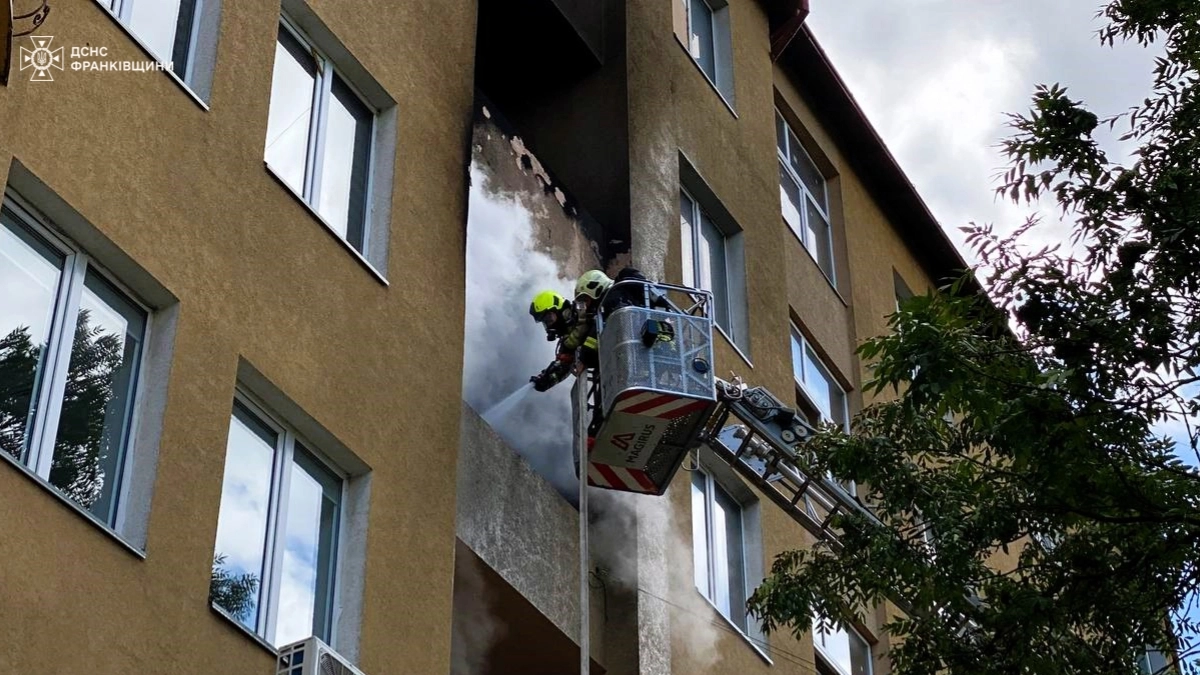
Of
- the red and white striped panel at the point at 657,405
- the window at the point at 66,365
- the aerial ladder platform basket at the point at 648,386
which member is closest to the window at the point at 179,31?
the window at the point at 66,365

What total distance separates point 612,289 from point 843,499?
2.75 m

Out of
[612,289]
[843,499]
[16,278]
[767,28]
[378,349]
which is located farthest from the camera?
[767,28]

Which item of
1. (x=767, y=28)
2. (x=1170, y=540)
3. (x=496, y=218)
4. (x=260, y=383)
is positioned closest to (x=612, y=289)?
(x=496, y=218)

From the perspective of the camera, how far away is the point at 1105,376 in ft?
32.8

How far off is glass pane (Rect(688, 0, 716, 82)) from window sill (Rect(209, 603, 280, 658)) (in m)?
11.9

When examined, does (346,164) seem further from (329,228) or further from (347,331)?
(347,331)

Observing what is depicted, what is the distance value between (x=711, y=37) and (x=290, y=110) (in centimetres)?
989

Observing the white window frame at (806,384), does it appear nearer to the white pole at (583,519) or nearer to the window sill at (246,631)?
the white pole at (583,519)

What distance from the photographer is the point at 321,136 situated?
12164 mm

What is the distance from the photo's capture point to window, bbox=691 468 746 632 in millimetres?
15898

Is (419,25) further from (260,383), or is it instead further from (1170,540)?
(1170,540)

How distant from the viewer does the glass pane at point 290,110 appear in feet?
38.0

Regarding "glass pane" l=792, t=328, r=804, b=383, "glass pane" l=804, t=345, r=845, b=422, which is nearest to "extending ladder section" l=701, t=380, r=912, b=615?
"glass pane" l=792, t=328, r=804, b=383

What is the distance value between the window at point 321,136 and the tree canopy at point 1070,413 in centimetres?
380
